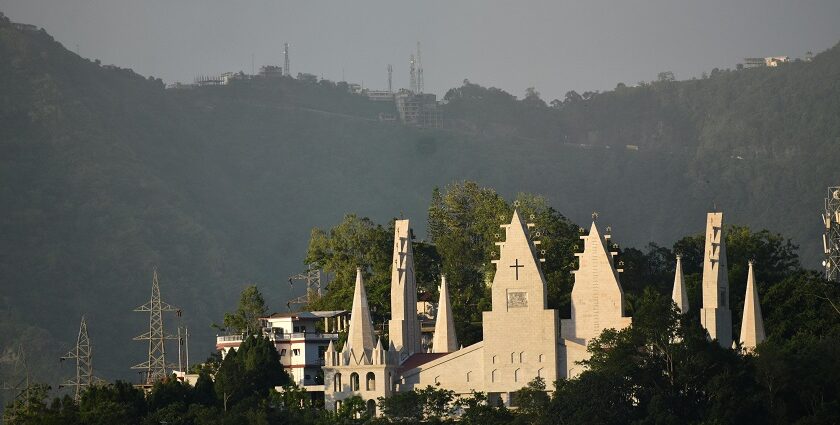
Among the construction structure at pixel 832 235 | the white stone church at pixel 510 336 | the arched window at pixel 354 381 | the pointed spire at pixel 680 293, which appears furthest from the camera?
the construction structure at pixel 832 235

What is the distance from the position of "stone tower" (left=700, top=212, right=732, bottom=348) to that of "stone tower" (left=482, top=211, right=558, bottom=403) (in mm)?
6516

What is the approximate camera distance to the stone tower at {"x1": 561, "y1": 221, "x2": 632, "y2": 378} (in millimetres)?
86875

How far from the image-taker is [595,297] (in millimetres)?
87375

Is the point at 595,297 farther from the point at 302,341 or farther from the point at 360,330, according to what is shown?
the point at 302,341

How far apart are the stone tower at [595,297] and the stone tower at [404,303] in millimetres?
5942

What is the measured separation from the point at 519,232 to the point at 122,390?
16.7 meters

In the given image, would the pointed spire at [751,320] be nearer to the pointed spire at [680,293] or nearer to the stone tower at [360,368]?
the pointed spire at [680,293]

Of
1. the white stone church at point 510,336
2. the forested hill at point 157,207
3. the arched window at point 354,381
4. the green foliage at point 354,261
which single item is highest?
the forested hill at point 157,207

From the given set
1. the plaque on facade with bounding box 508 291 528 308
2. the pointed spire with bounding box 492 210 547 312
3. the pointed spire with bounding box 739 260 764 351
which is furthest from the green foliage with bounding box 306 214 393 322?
the pointed spire with bounding box 739 260 764 351

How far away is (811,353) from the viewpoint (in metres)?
82.3

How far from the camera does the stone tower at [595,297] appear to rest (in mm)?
86875

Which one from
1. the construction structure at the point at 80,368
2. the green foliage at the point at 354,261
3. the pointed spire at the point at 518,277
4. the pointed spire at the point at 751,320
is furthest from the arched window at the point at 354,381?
the pointed spire at the point at 751,320

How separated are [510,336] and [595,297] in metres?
5.07

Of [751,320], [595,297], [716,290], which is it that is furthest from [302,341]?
[751,320]
